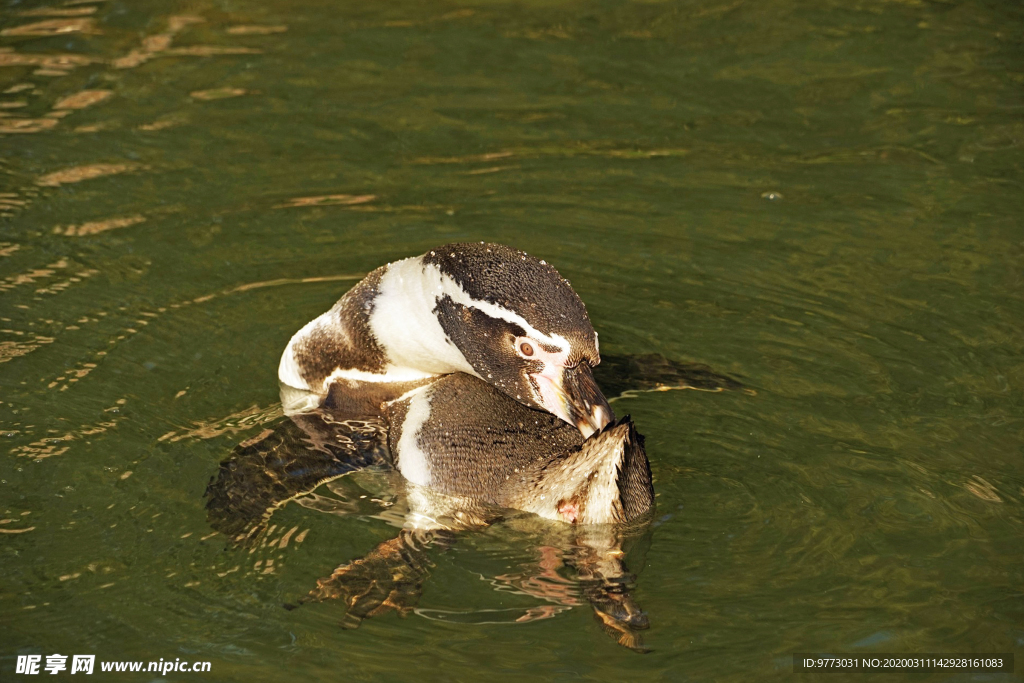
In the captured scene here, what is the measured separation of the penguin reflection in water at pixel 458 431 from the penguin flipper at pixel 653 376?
831mm

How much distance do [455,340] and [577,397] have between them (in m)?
0.59

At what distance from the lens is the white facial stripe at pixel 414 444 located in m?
4.71

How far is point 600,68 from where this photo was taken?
8.94 m

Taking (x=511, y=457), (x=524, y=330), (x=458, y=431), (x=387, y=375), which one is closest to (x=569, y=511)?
(x=511, y=457)

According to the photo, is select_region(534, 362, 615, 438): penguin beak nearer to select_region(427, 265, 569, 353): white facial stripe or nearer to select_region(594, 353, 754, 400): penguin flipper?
select_region(427, 265, 569, 353): white facial stripe

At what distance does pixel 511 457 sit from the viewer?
4.60 meters

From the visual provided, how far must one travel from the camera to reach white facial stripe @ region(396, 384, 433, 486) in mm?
4715

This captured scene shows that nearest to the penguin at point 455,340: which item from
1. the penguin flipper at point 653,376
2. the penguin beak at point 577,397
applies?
the penguin beak at point 577,397

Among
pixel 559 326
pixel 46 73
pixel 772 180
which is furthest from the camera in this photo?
pixel 46 73

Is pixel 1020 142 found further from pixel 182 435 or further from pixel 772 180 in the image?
pixel 182 435

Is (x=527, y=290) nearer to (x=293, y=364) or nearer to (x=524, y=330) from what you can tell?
(x=524, y=330)

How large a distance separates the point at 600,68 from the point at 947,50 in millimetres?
2503

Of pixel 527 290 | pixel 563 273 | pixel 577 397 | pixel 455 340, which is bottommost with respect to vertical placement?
pixel 563 273

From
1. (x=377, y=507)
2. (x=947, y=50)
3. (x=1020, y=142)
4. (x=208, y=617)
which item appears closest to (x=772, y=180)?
(x=1020, y=142)
